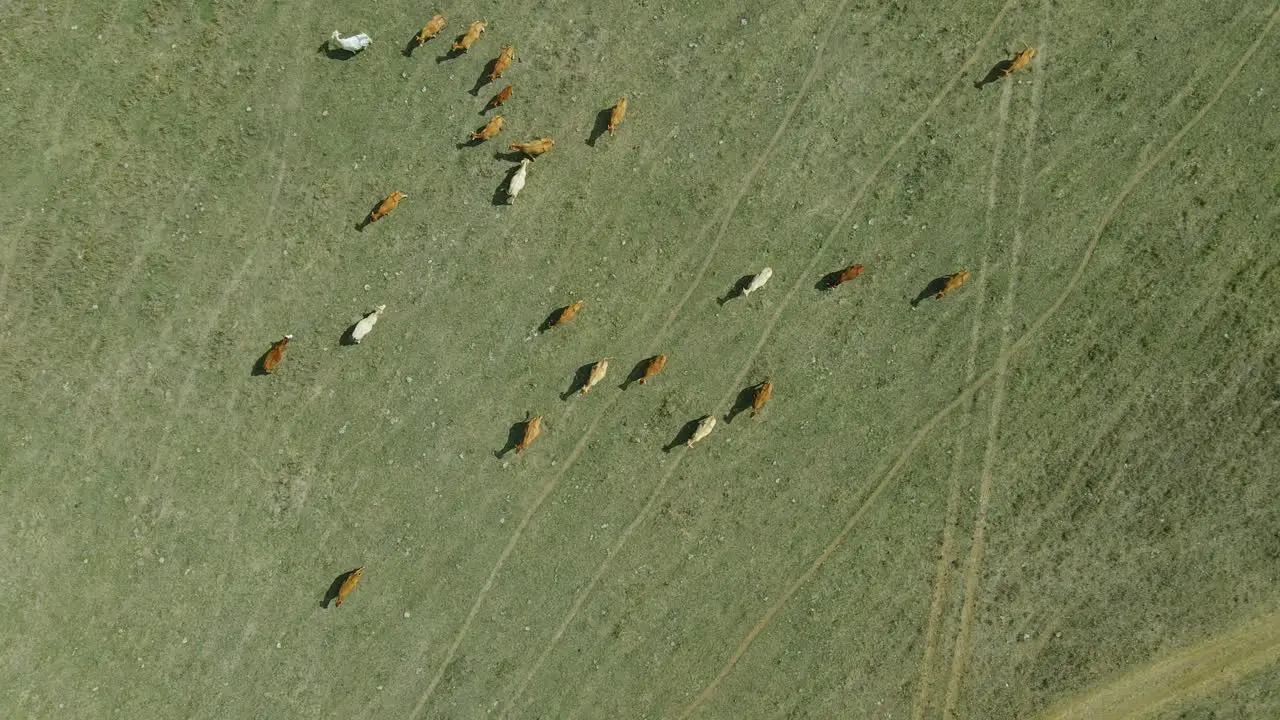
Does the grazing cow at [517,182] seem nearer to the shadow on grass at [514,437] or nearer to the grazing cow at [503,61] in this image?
the grazing cow at [503,61]

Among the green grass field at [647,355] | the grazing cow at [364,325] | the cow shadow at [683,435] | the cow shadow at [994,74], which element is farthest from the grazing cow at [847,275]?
the grazing cow at [364,325]

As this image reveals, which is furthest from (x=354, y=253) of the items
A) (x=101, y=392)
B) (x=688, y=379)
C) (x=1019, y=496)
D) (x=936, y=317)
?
(x=1019, y=496)

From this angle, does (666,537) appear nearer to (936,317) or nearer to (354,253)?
(936,317)

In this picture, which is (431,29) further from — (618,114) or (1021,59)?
(1021,59)

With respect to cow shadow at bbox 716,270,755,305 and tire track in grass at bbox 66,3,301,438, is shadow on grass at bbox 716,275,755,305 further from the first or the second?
tire track in grass at bbox 66,3,301,438

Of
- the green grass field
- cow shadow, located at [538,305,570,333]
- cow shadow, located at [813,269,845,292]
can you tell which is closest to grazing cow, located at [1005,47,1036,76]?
the green grass field

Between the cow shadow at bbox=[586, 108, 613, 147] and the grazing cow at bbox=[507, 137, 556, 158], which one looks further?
the cow shadow at bbox=[586, 108, 613, 147]

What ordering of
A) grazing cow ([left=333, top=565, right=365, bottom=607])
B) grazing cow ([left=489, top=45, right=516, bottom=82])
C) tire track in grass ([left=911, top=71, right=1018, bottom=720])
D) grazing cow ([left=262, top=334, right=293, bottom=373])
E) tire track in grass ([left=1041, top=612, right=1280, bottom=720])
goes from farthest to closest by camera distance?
tire track in grass ([left=1041, top=612, right=1280, bottom=720]) < tire track in grass ([left=911, top=71, right=1018, bottom=720]) < grazing cow ([left=333, top=565, right=365, bottom=607]) < grazing cow ([left=489, top=45, right=516, bottom=82]) < grazing cow ([left=262, top=334, right=293, bottom=373])
